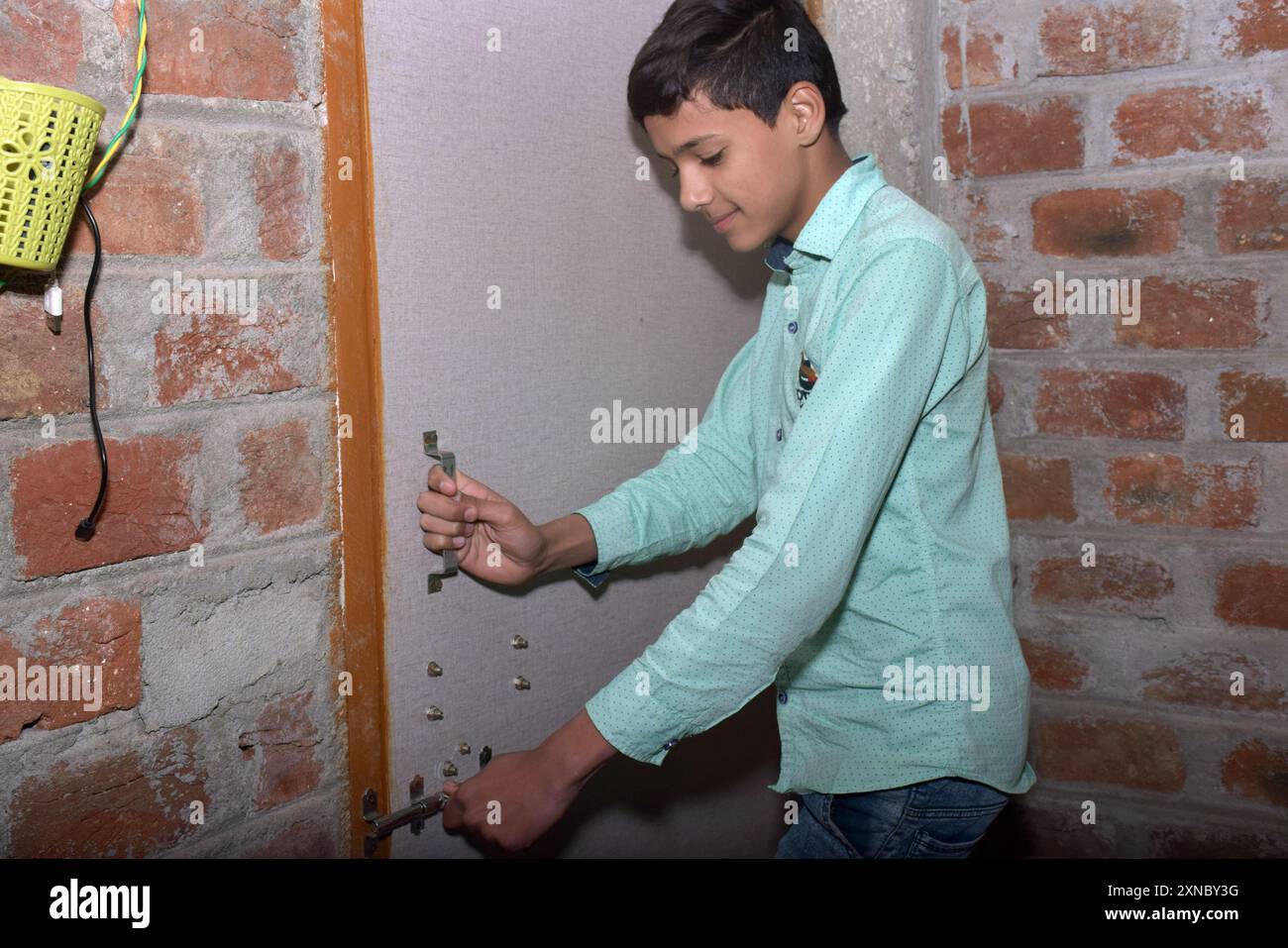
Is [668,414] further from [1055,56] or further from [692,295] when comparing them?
[1055,56]

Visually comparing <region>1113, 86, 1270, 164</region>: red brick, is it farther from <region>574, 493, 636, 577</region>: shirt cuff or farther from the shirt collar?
<region>574, 493, 636, 577</region>: shirt cuff

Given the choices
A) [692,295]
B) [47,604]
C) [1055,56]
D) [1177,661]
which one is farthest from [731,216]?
[1177,661]

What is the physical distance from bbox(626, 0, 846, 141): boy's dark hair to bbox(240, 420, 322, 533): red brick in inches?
17.7

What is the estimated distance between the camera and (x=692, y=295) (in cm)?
134

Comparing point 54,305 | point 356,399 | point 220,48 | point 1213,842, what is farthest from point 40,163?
point 1213,842

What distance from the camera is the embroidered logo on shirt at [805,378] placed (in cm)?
100

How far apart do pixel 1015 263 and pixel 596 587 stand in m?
0.65

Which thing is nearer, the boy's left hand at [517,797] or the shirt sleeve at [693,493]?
the boy's left hand at [517,797]

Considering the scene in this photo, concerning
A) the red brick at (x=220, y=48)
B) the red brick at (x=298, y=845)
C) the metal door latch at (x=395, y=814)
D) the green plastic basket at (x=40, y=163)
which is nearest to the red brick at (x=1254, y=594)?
the metal door latch at (x=395, y=814)

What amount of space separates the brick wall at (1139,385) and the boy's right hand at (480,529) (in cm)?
65

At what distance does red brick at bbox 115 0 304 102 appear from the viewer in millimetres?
818

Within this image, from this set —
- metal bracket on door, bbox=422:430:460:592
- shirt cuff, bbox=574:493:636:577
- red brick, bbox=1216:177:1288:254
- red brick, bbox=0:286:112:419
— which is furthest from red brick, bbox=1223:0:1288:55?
red brick, bbox=0:286:112:419

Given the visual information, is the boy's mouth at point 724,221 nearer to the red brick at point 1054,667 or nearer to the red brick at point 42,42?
the red brick at point 42,42

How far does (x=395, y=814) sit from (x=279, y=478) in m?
0.34
